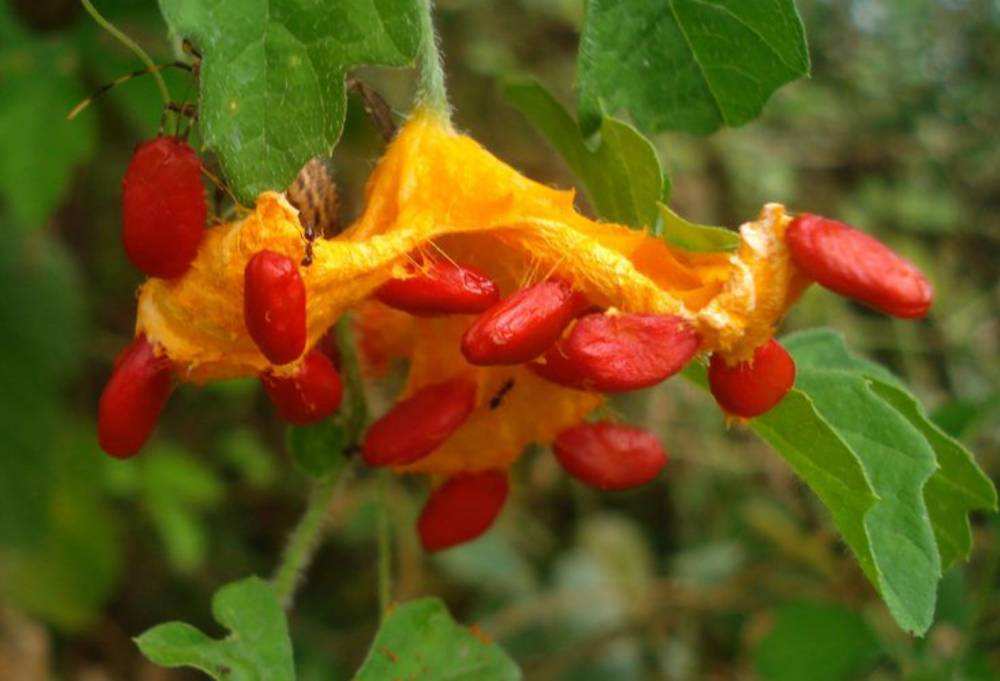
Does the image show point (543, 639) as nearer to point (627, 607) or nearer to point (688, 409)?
point (627, 607)

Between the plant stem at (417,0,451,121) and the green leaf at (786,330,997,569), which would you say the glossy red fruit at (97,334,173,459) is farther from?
the green leaf at (786,330,997,569)

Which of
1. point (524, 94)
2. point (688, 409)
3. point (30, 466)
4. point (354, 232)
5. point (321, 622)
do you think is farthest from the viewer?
point (688, 409)

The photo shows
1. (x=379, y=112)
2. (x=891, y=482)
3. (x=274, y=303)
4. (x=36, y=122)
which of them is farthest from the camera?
(x=36, y=122)

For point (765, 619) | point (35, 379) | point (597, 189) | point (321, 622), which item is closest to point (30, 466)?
point (35, 379)

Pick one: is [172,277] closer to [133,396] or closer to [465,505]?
[133,396]

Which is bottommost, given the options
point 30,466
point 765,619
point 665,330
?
point 765,619

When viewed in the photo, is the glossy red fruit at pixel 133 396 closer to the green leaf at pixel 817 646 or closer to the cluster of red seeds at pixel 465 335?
the cluster of red seeds at pixel 465 335

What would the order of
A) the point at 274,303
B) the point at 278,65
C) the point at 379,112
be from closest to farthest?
the point at 274,303 < the point at 278,65 < the point at 379,112

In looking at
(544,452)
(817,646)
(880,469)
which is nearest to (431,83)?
(880,469)
